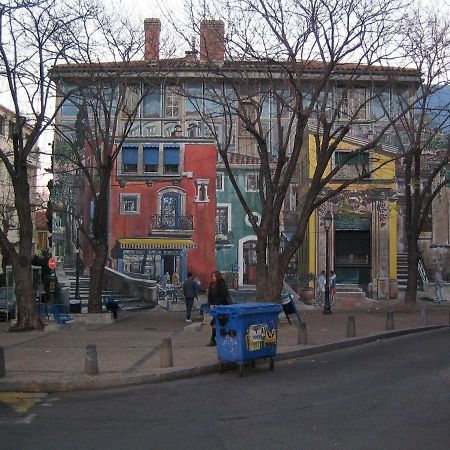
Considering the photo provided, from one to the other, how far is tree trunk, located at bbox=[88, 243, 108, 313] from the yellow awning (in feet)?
37.5

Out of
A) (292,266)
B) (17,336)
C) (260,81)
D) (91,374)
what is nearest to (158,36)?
(260,81)

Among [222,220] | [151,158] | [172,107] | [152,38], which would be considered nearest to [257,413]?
[152,38]

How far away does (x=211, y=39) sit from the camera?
19453 millimetres

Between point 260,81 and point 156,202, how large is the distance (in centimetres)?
1380

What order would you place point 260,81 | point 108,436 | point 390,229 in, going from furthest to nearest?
1. point 390,229
2. point 260,81
3. point 108,436

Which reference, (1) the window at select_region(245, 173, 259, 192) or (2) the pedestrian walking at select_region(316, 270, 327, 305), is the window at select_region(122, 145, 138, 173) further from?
(2) the pedestrian walking at select_region(316, 270, 327, 305)

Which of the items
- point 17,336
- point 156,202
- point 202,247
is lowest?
point 17,336

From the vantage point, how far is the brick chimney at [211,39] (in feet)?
61.3

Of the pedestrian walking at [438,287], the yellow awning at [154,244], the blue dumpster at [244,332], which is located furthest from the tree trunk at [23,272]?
the pedestrian walking at [438,287]

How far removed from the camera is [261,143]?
1961 cm

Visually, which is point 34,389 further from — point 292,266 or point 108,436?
point 292,266

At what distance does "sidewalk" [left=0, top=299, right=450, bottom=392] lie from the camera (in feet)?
36.0

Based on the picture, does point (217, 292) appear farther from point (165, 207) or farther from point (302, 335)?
point (165, 207)

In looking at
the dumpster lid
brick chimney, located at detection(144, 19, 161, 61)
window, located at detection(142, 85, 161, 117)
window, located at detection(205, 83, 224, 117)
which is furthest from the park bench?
window, located at detection(142, 85, 161, 117)
